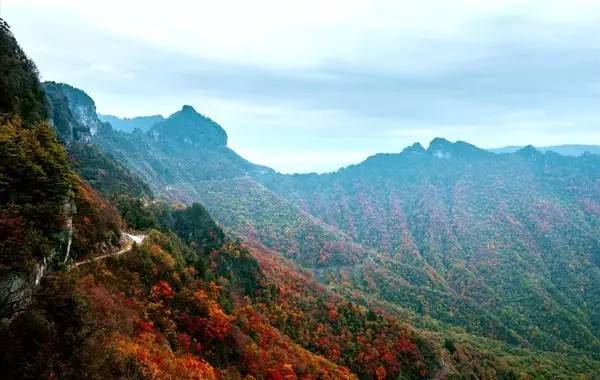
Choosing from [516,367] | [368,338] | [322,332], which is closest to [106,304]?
[322,332]

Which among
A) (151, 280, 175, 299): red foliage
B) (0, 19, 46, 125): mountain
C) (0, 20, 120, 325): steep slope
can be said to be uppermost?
(0, 19, 46, 125): mountain

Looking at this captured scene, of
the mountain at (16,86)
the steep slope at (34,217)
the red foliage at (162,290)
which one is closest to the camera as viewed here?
the steep slope at (34,217)

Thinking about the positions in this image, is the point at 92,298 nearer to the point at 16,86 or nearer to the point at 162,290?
the point at 162,290

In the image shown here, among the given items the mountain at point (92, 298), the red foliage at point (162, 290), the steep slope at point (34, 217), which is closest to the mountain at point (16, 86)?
the mountain at point (92, 298)

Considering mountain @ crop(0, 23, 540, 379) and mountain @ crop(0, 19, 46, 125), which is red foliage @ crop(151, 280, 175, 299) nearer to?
mountain @ crop(0, 23, 540, 379)

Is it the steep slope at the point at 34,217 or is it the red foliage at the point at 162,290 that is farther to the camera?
the red foliage at the point at 162,290

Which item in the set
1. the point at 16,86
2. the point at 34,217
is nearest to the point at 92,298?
the point at 34,217

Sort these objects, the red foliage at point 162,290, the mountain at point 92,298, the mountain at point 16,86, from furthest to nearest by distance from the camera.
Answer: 1. the mountain at point 16,86
2. the red foliage at point 162,290
3. the mountain at point 92,298

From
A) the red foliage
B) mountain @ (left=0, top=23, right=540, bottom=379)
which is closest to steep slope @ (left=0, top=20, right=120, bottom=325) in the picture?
mountain @ (left=0, top=23, right=540, bottom=379)

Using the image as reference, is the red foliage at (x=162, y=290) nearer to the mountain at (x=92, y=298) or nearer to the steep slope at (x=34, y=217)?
the mountain at (x=92, y=298)

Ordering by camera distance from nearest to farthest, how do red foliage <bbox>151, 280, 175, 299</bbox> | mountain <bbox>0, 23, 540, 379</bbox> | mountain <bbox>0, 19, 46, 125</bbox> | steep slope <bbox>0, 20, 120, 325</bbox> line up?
mountain <bbox>0, 23, 540, 379</bbox>
steep slope <bbox>0, 20, 120, 325</bbox>
red foliage <bbox>151, 280, 175, 299</bbox>
mountain <bbox>0, 19, 46, 125</bbox>

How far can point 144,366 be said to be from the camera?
2355 cm

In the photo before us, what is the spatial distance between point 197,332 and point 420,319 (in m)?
147

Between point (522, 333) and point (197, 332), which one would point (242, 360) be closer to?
point (197, 332)
